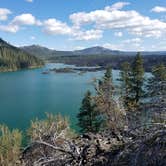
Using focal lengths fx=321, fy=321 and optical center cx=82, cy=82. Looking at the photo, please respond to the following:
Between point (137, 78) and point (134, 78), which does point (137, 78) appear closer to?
point (137, 78)

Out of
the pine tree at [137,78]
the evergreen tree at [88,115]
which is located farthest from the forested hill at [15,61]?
the evergreen tree at [88,115]

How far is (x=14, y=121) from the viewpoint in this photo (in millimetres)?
30516

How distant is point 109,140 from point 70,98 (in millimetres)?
38819

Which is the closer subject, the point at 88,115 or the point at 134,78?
the point at 88,115

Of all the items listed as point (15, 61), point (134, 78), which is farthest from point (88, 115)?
point (15, 61)

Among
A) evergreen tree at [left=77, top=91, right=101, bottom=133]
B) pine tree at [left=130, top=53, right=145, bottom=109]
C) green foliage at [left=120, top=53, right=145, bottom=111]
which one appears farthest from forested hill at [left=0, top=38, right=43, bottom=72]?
evergreen tree at [left=77, top=91, right=101, bottom=133]

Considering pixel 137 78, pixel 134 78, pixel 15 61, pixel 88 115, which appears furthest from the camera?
pixel 15 61

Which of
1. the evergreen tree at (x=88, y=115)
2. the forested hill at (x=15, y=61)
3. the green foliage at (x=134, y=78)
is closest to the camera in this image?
the evergreen tree at (x=88, y=115)

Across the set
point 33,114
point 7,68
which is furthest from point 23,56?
point 33,114

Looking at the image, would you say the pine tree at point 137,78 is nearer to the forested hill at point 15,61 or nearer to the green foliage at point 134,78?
the green foliage at point 134,78

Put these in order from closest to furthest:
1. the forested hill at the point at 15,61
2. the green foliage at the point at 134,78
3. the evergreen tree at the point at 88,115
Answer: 1. the evergreen tree at the point at 88,115
2. the green foliage at the point at 134,78
3. the forested hill at the point at 15,61

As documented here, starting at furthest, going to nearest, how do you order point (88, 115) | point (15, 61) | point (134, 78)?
point (15, 61)
point (134, 78)
point (88, 115)

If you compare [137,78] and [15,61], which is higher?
[15,61]

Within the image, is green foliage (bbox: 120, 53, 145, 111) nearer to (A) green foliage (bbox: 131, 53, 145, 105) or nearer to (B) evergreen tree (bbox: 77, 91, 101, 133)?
(A) green foliage (bbox: 131, 53, 145, 105)
